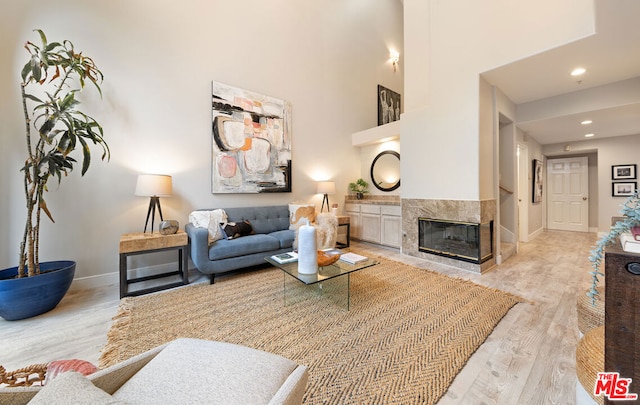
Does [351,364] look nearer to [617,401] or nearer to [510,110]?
[617,401]

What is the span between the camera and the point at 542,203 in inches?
243

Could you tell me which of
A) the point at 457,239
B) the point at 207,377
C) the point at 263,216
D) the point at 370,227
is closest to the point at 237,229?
the point at 263,216

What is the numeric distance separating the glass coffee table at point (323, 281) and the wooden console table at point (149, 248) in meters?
1.10

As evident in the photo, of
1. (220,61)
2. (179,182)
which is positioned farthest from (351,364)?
(220,61)

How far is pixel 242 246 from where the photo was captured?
2.98m

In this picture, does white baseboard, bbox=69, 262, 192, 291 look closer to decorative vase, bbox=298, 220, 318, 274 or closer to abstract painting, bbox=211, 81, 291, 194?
abstract painting, bbox=211, 81, 291, 194

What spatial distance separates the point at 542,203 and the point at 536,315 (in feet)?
18.6

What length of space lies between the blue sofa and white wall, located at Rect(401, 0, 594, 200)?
219 centimetres

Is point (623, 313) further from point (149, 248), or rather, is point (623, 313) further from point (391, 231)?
point (391, 231)

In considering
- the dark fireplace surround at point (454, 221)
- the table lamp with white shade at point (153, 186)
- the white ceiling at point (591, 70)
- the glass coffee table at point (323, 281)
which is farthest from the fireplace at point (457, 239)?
the table lamp with white shade at point (153, 186)

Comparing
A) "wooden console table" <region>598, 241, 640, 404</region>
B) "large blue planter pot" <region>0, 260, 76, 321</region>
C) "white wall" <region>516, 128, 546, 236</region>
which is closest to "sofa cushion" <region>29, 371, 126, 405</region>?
"wooden console table" <region>598, 241, 640, 404</region>

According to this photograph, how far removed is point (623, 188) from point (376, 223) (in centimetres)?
532

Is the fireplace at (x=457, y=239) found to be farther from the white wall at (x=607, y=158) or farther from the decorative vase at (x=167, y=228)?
the white wall at (x=607, y=158)

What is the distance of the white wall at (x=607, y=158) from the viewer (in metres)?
5.00
